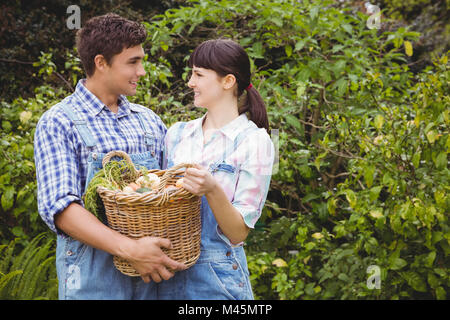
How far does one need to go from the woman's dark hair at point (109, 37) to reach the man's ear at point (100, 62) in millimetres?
13

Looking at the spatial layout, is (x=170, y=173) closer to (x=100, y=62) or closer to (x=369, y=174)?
(x=100, y=62)

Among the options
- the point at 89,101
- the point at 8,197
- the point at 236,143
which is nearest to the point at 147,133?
the point at 89,101

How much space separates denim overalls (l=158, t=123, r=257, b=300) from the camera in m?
1.80

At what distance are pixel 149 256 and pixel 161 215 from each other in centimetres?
14

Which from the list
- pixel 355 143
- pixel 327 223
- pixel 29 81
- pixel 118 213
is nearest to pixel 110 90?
pixel 118 213

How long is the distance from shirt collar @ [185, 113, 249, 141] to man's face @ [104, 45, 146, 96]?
0.31 meters

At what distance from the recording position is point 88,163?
1.79m

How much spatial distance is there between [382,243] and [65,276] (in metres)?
2.28

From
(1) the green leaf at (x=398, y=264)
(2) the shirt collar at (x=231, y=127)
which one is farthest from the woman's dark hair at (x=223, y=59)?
(1) the green leaf at (x=398, y=264)

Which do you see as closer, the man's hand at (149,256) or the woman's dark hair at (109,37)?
the man's hand at (149,256)

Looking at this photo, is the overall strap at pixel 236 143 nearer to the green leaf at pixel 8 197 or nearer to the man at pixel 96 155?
the man at pixel 96 155

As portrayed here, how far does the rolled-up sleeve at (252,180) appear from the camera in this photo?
5.77 feet

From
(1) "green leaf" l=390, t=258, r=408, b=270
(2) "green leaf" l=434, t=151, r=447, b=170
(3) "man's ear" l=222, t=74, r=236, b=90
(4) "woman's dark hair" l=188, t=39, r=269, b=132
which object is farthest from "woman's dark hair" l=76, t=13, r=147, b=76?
(1) "green leaf" l=390, t=258, r=408, b=270
